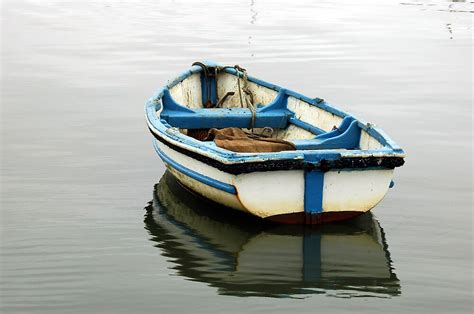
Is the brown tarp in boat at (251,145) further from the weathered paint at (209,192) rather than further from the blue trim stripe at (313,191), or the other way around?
the blue trim stripe at (313,191)

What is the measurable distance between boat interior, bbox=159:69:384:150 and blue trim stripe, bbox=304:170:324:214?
3.40ft

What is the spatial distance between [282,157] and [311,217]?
802 mm

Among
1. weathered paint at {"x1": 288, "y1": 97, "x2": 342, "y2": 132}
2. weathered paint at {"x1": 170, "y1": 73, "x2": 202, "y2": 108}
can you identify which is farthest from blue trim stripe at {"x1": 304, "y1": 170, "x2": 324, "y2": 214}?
weathered paint at {"x1": 170, "y1": 73, "x2": 202, "y2": 108}

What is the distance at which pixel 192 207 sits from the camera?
9.41 meters

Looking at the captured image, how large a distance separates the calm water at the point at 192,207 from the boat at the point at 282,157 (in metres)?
0.37

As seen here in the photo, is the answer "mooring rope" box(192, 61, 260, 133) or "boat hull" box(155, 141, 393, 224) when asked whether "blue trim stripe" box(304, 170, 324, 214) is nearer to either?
"boat hull" box(155, 141, 393, 224)

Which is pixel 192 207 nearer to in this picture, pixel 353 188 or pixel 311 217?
pixel 311 217

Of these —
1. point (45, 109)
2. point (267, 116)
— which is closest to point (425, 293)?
point (267, 116)

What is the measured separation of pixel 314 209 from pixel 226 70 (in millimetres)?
5038

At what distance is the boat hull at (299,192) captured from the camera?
8148mm

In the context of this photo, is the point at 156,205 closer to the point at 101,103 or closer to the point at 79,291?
the point at 79,291

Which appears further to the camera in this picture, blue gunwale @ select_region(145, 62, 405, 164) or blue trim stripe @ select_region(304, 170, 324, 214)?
blue trim stripe @ select_region(304, 170, 324, 214)

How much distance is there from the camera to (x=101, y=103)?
1483cm

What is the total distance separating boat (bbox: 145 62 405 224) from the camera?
26.5 feet
